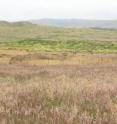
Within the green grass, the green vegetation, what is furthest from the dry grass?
the green vegetation

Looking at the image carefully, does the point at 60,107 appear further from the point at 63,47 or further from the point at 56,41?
the point at 56,41

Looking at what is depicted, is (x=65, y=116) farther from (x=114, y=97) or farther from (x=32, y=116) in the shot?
(x=114, y=97)

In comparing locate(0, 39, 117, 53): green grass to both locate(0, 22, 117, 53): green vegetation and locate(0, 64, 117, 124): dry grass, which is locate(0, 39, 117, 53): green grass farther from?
locate(0, 64, 117, 124): dry grass

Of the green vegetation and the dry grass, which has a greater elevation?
the dry grass

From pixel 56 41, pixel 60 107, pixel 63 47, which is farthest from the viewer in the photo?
pixel 56 41

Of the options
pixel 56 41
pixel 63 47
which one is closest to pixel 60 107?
pixel 63 47

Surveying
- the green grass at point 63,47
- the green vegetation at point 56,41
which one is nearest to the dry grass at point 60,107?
the green grass at point 63,47

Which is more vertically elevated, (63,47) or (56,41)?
(63,47)

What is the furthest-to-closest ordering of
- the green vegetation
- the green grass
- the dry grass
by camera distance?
the green vegetation, the green grass, the dry grass

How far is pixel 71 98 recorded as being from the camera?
629cm

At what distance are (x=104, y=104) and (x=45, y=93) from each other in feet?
4.42

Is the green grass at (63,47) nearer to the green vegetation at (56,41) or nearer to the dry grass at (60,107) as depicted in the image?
the green vegetation at (56,41)

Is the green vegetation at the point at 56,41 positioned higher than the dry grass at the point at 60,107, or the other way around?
the dry grass at the point at 60,107

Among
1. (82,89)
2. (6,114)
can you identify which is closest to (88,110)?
(6,114)
